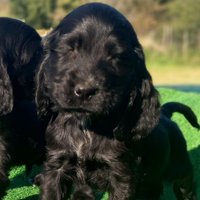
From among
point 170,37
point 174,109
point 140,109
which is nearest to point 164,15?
point 170,37

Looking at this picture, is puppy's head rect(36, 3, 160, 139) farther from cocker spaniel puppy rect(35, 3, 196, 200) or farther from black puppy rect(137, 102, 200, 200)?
black puppy rect(137, 102, 200, 200)

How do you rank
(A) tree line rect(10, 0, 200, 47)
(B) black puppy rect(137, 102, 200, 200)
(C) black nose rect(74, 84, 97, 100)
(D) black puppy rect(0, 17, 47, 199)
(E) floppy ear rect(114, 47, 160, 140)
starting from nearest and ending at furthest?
(C) black nose rect(74, 84, 97, 100), (E) floppy ear rect(114, 47, 160, 140), (D) black puppy rect(0, 17, 47, 199), (B) black puppy rect(137, 102, 200, 200), (A) tree line rect(10, 0, 200, 47)

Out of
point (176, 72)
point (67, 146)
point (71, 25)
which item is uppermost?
point (71, 25)

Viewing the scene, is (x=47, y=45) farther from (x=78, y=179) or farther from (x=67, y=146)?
(x=78, y=179)

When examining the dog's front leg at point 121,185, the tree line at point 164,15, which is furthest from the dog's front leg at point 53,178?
the tree line at point 164,15

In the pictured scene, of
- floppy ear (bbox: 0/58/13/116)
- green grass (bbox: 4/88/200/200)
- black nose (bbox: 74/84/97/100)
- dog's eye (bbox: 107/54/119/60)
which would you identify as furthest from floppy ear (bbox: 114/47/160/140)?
green grass (bbox: 4/88/200/200)

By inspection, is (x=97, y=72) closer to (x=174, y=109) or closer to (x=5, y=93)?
(x=5, y=93)

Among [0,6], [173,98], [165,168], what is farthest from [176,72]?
[165,168]
